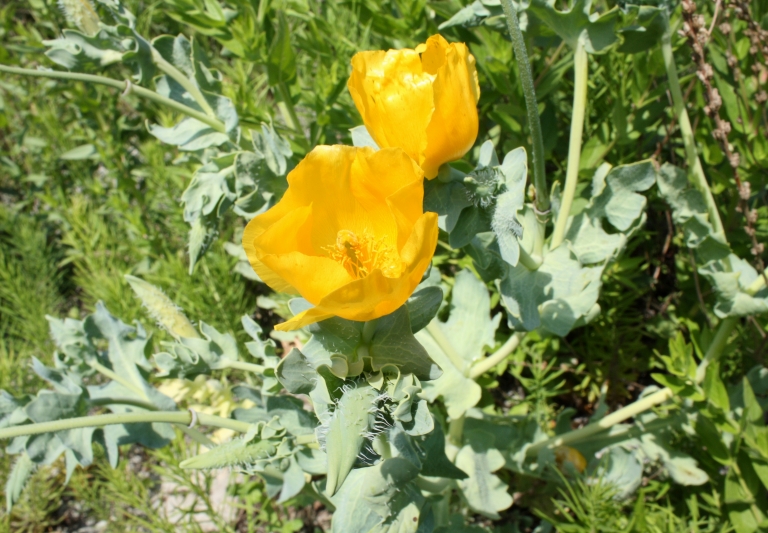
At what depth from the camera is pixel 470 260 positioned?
1984mm

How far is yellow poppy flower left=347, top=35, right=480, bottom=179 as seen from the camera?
1000 mm

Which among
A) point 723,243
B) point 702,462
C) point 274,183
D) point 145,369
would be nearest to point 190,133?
point 274,183

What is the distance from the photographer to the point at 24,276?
2732 millimetres

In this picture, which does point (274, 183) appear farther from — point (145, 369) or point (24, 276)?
point (24, 276)

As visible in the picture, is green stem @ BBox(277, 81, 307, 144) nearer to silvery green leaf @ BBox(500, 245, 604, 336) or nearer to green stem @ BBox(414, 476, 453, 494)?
silvery green leaf @ BBox(500, 245, 604, 336)

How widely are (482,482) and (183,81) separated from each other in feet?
4.27

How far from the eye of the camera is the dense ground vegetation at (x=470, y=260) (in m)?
1.73

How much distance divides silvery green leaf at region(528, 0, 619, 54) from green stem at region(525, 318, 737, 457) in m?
0.75

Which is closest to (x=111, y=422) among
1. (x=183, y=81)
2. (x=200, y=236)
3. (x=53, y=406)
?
(x=53, y=406)

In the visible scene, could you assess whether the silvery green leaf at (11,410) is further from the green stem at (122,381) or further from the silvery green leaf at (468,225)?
the silvery green leaf at (468,225)

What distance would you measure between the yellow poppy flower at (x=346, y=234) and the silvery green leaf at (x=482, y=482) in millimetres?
802

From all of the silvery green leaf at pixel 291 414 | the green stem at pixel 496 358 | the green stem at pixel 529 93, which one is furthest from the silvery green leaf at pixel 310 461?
the green stem at pixel 529 93

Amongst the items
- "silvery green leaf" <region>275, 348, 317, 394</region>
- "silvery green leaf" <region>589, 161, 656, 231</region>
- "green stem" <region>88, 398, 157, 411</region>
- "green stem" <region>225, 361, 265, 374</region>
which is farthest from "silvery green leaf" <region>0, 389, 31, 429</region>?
"silvery green leaf" <region>589, 161, 656, 231</region>

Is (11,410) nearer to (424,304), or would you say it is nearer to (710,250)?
(424,304)
